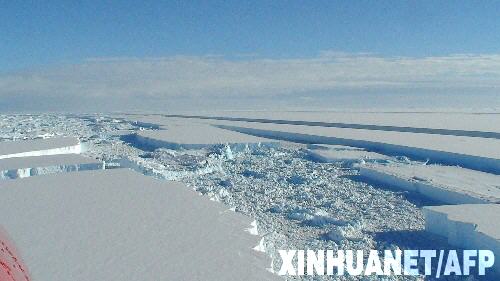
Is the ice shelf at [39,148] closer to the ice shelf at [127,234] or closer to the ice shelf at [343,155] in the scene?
the ice shelf at [127,234]

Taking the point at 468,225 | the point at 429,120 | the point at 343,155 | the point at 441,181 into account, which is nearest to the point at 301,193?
the point at 441,181

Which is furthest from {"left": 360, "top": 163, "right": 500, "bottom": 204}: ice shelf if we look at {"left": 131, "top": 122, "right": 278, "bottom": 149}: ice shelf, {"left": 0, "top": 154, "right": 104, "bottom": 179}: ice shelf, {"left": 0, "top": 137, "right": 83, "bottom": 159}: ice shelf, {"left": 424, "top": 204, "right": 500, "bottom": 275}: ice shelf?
{"left": 0, "top": 137, "right": 83, "bottom": 159}: ice shelf

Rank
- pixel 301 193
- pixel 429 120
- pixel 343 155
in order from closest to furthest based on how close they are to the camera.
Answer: pixel 301 193, pixel 343 155, pixel 429 120

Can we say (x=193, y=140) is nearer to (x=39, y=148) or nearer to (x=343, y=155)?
(x=39, y=148)

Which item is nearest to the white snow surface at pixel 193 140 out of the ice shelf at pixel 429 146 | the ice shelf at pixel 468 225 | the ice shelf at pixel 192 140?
the ice shelf at pixel 192 140

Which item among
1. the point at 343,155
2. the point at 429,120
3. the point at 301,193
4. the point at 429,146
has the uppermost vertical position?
the point at 429,120

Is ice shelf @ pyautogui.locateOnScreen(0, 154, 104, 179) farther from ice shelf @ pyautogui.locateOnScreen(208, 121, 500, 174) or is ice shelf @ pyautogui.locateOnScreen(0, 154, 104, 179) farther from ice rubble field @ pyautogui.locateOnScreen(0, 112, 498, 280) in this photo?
ice shelf @ pyautogui.locateOnScreen(208, 121, 500, 174)

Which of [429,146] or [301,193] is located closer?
[301,193]
